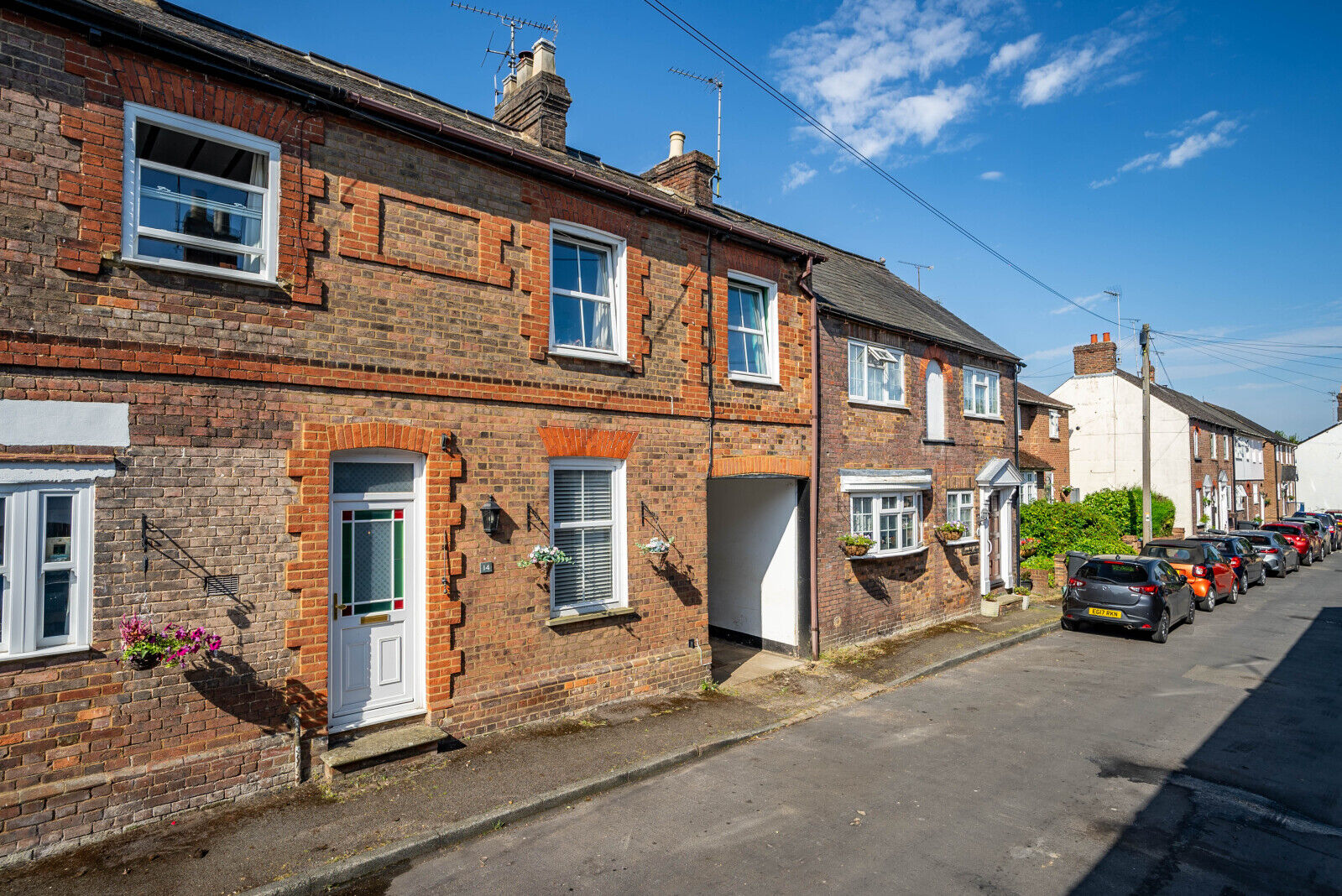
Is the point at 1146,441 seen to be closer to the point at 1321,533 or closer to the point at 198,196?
the point at 1321,533

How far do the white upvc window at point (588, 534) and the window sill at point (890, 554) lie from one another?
5370mm

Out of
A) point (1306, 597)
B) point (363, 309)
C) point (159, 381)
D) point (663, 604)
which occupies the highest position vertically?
point (363, 309)

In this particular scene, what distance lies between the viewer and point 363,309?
7422 millimetres

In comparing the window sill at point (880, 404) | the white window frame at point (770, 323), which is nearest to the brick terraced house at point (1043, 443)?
the window sill at point (880, 404)

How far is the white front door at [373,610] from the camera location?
23.9 ft

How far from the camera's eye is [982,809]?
6730 millimetres

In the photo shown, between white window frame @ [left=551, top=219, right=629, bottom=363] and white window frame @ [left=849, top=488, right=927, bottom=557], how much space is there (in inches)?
231

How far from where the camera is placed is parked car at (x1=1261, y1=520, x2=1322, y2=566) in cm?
2869

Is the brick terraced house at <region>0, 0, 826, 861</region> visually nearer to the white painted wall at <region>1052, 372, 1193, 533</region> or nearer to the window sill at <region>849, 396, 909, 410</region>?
the window sill at <region>849, 396, 909, 410</region>

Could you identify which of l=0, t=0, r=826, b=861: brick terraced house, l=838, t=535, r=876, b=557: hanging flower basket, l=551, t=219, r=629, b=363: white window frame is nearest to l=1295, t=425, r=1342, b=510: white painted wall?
l=838, t=535, r=876, b=557: hanging flower basket

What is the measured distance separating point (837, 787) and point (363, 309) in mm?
6817

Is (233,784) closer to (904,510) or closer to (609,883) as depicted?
(609,883)

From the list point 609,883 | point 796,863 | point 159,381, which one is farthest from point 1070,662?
point 159,381

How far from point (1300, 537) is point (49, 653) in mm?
38232
